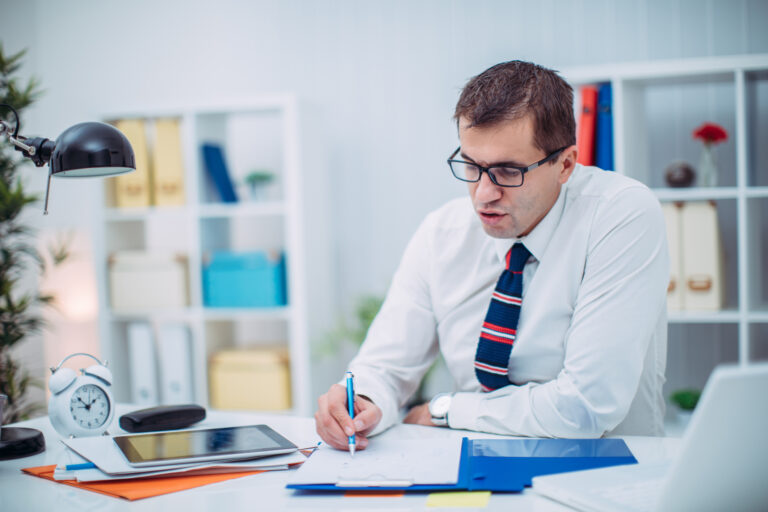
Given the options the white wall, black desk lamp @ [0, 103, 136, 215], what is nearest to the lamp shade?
black desk lamp @ [0, 103, 136, 215]

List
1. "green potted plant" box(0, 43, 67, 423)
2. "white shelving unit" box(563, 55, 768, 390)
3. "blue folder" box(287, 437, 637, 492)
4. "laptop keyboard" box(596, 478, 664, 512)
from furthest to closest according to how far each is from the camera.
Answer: "green potted plant" box(0, 43, 67, 423), "white shelving unit" box(563, 55, 768, 390), "blue folder" box(287, 437, 637, 492), "laptop keyboard" box(596, 478, 664, 512)

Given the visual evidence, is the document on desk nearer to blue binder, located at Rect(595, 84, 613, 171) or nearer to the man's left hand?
the man's left hand

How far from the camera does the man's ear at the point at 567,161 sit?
149cm

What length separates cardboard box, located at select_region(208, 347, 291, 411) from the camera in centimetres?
308

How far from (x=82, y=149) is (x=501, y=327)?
91cm

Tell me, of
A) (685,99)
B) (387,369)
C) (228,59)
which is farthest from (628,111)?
(228,59)

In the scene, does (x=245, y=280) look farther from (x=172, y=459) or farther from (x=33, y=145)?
(x=172, y=459)

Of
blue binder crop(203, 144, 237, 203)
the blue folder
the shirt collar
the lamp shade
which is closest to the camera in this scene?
the blue folder

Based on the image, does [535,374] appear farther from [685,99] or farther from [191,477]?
[685,99]

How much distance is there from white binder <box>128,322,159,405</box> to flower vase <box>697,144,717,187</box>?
99.4 inches

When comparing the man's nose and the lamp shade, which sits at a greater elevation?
the lamp shade

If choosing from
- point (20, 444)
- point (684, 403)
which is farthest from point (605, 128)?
point (20, 444)

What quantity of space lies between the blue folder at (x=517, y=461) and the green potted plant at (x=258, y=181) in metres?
2.19

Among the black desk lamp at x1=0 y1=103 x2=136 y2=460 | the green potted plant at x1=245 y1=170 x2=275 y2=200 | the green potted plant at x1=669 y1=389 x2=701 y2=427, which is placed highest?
the green potted plant at x1=245 y1=170 x2=275 y2=200
